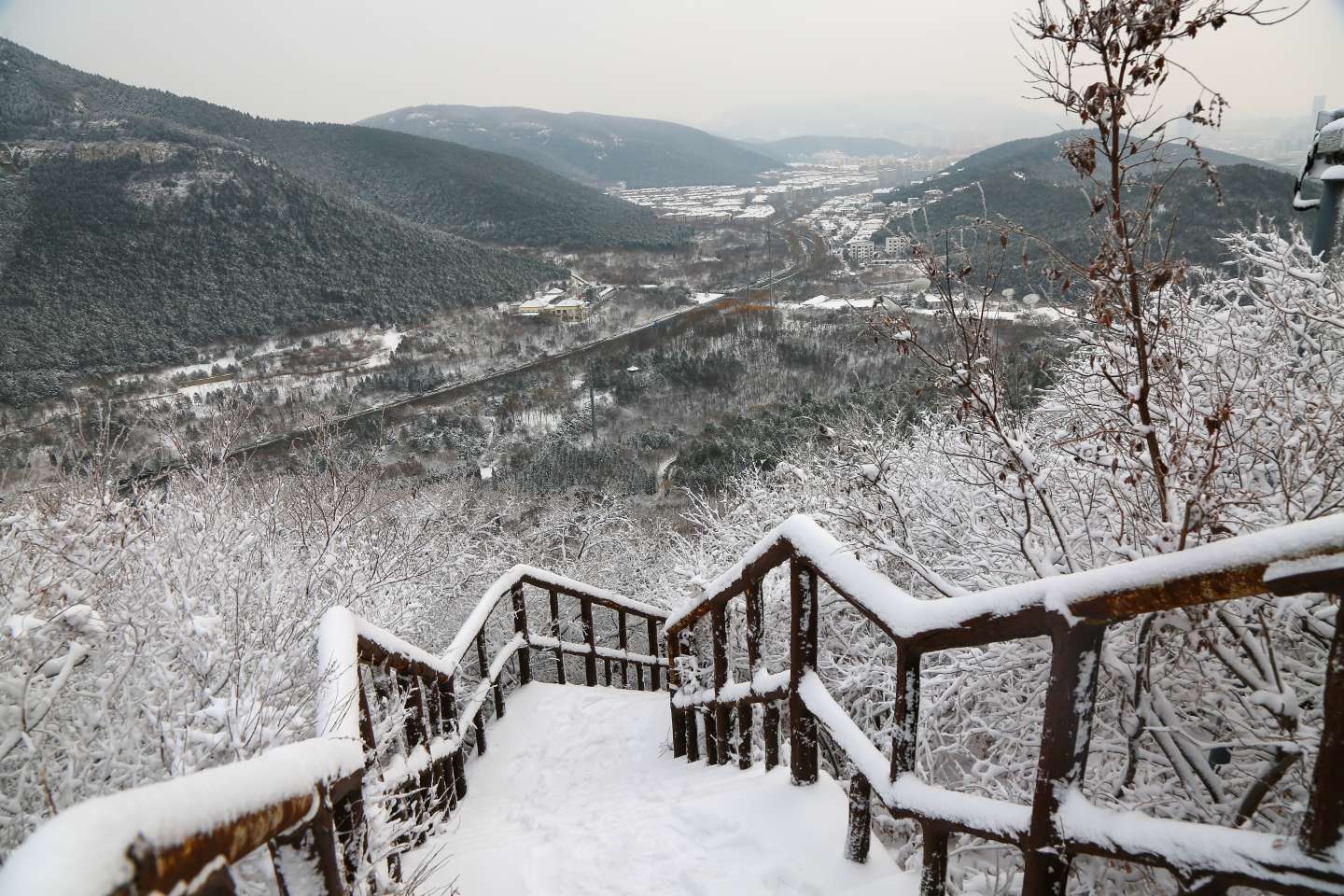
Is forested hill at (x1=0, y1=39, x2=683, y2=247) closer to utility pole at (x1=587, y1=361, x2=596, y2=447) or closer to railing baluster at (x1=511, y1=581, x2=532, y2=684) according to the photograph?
utility pole at (x1=587, y1=361, x2=596, y2=447)

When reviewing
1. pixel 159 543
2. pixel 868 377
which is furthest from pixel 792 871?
pixel 868 377

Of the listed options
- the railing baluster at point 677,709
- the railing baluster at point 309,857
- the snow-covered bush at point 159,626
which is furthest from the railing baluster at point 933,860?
the railing baluster at point 677,709

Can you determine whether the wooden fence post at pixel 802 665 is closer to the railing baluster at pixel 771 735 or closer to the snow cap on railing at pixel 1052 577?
the snow cap on railing at pixel 1052 577

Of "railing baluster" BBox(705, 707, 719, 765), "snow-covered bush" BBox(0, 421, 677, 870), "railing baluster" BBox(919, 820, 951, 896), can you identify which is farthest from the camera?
"railing baluster" BBox(705, 707, 719, 765)

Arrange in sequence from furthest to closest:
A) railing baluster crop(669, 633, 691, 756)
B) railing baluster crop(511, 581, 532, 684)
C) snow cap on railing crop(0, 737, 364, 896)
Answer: railing baluster crop(511, 581, 532, 684) < railing baluster crop(669, 633, 691, 756) < snow cap on railing crop(0, 737, 364, 896)

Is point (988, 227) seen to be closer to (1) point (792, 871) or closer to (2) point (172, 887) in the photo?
(1) point (792, 871)

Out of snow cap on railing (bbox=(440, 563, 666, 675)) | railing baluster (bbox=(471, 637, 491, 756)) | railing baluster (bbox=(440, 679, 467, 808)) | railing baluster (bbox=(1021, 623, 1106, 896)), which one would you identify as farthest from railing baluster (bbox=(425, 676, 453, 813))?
railing baluster (bbox=(1021, 623, 1106, 896))
